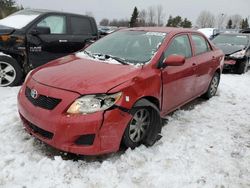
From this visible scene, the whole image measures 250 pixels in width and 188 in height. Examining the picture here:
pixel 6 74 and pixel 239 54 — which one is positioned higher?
pixel 6 74

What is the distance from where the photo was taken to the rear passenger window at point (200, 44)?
5.42 metres

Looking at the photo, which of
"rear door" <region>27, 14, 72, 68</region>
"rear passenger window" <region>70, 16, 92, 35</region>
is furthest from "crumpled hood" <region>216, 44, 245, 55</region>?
"rear door" <region>27, 14, 72, 68</region>

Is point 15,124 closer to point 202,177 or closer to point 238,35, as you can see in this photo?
point 202,177

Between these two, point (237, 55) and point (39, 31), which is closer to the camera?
→ point (39, 31)

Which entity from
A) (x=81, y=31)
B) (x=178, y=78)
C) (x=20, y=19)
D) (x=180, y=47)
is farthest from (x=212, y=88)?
(x=20, y=19)

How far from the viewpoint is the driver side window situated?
271 inches

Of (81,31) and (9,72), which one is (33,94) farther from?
(81,31)

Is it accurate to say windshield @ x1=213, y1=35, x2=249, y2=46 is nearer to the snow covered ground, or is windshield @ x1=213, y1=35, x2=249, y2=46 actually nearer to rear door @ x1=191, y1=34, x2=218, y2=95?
rear door @ x1=191, y1=34, x2=218, y2=95

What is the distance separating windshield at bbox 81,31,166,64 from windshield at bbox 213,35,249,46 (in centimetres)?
760

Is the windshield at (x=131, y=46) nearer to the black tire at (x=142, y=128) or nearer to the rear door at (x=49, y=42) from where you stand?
the black tire at (x=142, y=128)

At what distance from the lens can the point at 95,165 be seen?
3.42m

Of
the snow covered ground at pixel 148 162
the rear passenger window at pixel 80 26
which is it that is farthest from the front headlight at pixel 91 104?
the rear passenger window at pixel 80 26

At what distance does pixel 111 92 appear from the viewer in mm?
3283

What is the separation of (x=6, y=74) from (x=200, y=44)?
4.09 m
